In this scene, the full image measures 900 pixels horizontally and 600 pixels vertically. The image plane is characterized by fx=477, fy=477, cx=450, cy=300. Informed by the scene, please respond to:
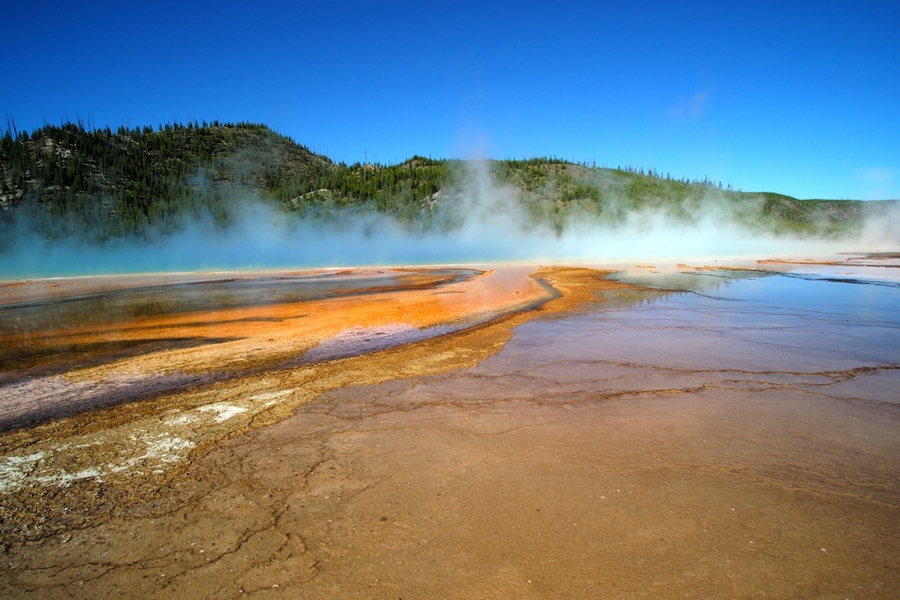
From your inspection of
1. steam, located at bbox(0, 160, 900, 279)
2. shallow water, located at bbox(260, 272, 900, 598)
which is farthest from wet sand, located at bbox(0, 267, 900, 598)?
steam, located at bbox(0, 160, 900, 279)

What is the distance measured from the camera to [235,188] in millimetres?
93625

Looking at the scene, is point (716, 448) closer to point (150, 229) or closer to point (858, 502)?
point (858, 502)

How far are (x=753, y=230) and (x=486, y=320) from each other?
88766 millimetres

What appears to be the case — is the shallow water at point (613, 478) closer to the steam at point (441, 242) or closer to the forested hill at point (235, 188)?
the steam at point (441, 242)

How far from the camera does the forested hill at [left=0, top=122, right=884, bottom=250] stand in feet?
232

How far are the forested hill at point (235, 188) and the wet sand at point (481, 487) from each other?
74685mm

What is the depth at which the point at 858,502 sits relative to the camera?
3.15m

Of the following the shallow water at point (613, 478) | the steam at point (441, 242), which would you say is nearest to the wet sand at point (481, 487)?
the shallow water at point (613, 478)

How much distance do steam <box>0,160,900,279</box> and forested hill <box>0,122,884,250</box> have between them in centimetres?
234

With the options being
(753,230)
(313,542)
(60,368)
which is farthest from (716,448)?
(753,230)

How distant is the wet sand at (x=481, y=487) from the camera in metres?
2.60

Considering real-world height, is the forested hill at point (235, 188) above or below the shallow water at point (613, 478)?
above

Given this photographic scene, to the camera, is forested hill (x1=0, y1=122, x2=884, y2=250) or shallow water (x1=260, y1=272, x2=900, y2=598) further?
forested hill (x1=0, y1=122, x2=884, y2=250)

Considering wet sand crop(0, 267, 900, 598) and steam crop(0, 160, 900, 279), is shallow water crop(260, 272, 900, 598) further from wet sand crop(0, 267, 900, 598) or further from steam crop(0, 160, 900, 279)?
steam crop(0, 160, 900, 279)
